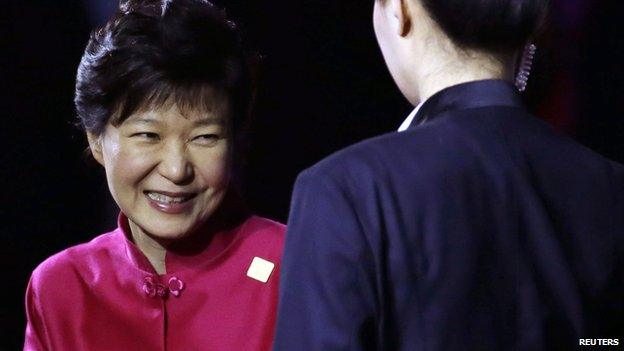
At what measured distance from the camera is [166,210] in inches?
63.1

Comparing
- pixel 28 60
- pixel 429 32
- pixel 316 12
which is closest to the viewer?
pixel 429 32

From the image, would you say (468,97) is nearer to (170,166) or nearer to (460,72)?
(460,72)

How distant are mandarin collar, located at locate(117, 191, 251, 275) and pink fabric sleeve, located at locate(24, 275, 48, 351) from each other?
0.59 ft

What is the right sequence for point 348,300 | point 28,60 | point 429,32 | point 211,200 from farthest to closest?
1. point 28,60
2. point 211,200
3. point 429,32
4. point 348,300

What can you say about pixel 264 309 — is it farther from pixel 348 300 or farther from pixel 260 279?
pixel 348 300

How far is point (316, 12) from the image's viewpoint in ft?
7.72

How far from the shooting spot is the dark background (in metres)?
2.19

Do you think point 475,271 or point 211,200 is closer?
point 475,271

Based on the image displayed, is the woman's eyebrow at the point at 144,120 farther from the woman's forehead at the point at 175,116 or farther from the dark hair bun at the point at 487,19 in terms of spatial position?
the dark hair bun at the point at 487,19

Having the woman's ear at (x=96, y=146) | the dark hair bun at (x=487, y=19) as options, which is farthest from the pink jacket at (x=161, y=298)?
the dark hair bun at (x=487, y=19)

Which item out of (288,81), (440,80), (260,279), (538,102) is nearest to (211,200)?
(260,279)

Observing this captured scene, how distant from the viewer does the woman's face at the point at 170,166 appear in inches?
62.1

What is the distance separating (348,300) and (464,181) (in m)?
0.18

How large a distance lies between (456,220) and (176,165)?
67 centimetres
